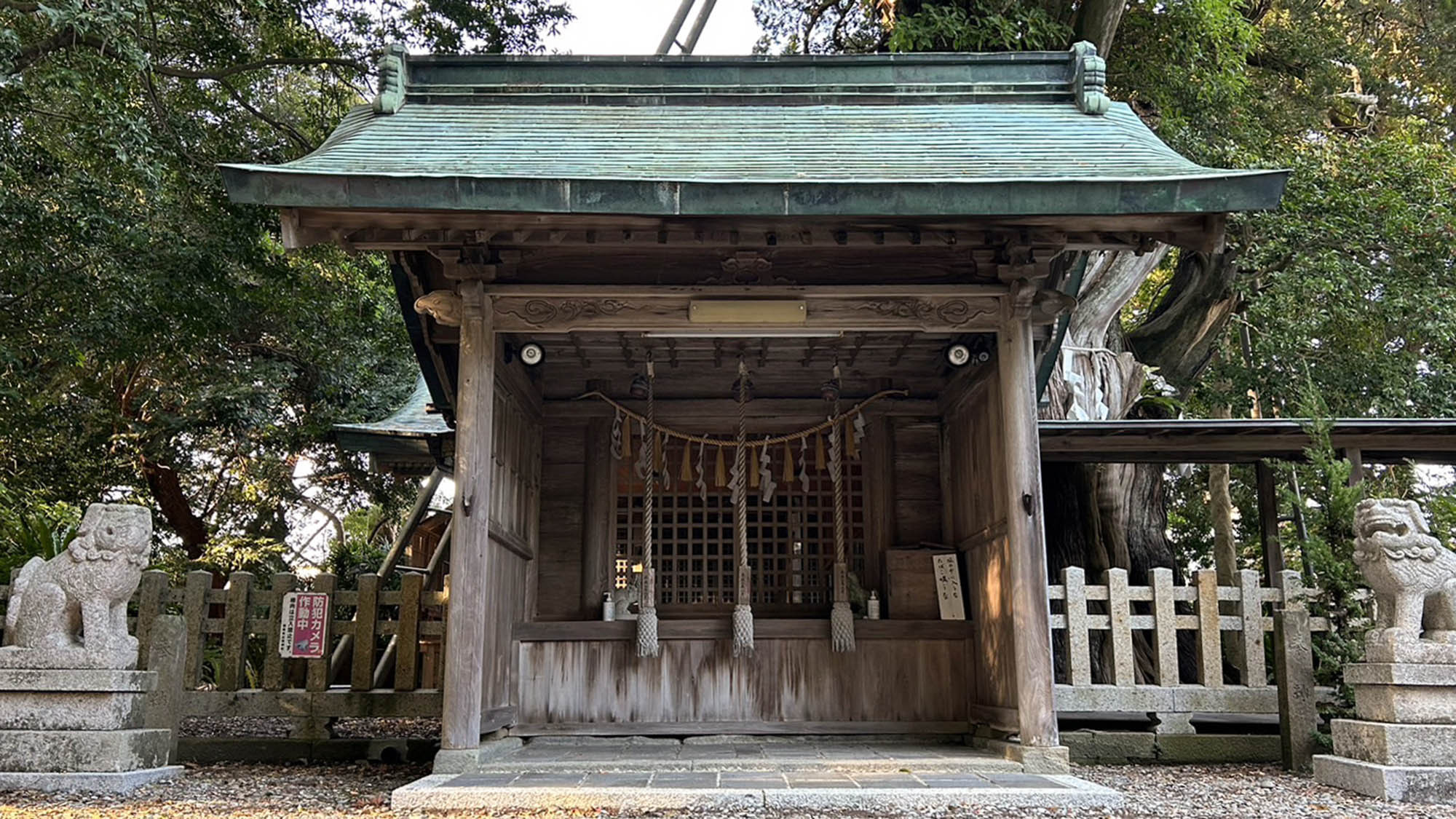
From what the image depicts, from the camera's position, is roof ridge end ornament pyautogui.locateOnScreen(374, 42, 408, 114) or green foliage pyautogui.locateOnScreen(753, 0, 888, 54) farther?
green foliage pyautogui.locateOnScreen(753, 0, 888, 54)


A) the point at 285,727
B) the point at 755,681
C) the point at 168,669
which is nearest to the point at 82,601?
the point at 168,669

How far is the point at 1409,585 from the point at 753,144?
479cm

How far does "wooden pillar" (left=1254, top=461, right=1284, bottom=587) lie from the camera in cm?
983

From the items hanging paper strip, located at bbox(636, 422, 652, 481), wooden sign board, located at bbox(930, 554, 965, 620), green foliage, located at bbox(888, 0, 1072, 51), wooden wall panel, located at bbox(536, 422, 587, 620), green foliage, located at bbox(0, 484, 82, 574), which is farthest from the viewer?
green foliage, located at bbox(888, 0, 1072, 51)

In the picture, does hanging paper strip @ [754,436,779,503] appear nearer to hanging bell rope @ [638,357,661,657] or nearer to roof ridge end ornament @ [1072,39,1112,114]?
hanging bell rope @ [638,357,661,657]

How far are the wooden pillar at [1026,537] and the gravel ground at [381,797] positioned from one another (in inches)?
27.2

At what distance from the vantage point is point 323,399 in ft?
47.0

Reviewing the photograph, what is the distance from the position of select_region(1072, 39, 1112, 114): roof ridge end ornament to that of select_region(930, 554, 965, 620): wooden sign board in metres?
3.53

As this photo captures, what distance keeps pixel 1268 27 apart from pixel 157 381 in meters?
17.0

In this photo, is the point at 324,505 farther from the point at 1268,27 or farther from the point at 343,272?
the point at 1268,27

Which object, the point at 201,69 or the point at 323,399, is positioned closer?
the point at 201,69

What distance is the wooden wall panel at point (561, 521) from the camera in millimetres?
8539

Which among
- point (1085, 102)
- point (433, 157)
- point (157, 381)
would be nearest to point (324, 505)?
point (157, 381)

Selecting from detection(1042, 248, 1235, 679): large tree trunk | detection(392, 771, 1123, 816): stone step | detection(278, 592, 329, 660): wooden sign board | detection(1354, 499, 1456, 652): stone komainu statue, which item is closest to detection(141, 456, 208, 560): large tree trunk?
detection(278, 592, 329, 660): wooden sign board
